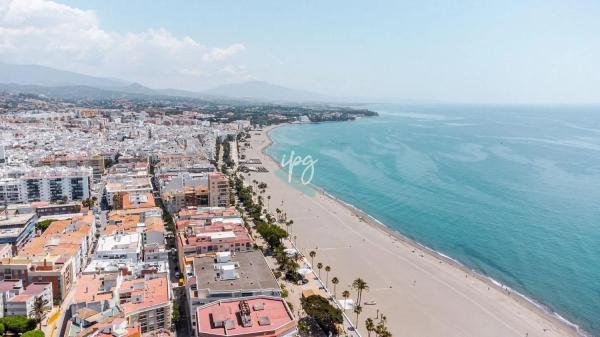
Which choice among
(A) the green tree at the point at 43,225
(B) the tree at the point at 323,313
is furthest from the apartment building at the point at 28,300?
(B) the tree at the point at 323,313

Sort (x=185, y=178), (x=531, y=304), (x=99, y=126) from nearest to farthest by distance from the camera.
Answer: (x=531, y=304) → (x=185, y=178) → (x=99, y=126)

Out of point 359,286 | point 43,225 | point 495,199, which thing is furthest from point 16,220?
point 495,199

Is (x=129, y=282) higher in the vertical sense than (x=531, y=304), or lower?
higher

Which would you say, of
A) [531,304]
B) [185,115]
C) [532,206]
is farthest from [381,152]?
[185,115]

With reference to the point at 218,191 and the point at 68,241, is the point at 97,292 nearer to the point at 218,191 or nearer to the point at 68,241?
the point at 68,241

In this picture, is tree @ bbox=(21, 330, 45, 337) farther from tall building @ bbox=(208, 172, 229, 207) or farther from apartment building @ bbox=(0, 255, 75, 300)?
tall building @ bbox=(208, 172, 229, 207)

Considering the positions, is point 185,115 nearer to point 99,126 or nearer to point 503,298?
point 99,126

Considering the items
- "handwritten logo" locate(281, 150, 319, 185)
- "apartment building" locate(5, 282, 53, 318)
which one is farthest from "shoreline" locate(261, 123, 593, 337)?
"apartment building" locate(5, 282, 53, 318)
